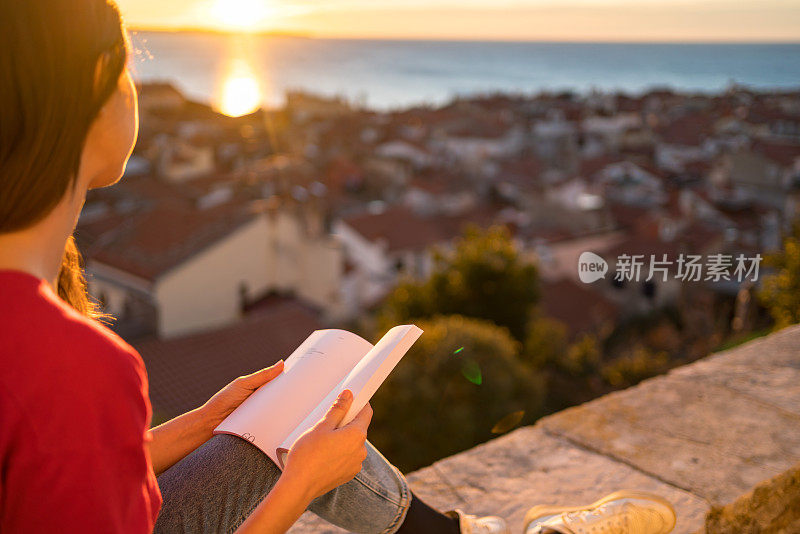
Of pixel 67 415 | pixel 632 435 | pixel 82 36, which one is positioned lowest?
pixel 632 435

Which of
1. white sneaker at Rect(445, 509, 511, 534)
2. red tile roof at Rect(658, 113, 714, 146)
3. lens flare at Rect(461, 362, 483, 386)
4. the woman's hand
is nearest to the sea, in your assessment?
red tile roof at Rect(658, 113, 714, 146)

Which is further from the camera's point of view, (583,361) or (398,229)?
(398,229)

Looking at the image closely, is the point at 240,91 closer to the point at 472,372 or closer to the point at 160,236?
the point at 160,236

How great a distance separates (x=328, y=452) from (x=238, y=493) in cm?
25

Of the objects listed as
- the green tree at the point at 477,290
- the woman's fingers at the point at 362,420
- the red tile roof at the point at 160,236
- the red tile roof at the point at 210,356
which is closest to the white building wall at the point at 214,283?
the red tile roof at the point at 160,236

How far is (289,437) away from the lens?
1277 mm

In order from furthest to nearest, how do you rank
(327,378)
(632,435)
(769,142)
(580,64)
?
(580,64)
(769,142)
(632,435)
(327,378)

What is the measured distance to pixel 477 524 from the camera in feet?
5.08

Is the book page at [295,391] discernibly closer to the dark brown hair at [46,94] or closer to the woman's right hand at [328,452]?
the woman's right hand at [328,452]

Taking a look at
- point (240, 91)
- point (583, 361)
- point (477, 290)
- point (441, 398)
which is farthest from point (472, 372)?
point (240, 91)

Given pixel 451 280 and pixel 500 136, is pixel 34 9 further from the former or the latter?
pixel 500 136

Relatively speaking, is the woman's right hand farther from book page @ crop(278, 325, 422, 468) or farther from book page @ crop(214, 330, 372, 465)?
book page @ crop(214, 330, 372, 465)

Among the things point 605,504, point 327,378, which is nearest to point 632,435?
point 605,504

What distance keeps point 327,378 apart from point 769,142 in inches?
1356
